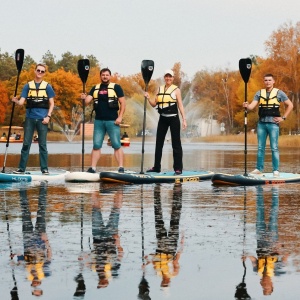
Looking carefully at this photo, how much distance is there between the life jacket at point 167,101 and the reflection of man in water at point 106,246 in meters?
5.87

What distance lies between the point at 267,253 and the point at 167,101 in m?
10.2

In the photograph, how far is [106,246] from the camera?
31.7 ft

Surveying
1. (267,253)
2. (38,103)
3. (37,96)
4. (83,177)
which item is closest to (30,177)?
(83,177)

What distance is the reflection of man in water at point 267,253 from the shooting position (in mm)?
7980

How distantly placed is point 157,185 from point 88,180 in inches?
53.9

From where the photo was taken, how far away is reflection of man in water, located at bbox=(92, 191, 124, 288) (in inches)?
321

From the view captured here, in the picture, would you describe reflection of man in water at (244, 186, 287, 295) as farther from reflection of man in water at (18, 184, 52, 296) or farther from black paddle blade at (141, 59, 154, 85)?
black paddle blade at (141, 59, 154, 85)

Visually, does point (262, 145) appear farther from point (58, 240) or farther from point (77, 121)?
point (77, 121)

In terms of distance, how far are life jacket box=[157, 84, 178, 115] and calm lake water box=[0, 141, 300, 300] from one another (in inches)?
136

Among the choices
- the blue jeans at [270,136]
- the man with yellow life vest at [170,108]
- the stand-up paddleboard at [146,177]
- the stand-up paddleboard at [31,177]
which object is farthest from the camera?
the blue jeans at [270,136]

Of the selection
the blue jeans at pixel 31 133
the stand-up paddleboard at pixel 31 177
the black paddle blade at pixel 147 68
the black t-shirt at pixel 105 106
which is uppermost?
the black paddle blade at pixel 147 68

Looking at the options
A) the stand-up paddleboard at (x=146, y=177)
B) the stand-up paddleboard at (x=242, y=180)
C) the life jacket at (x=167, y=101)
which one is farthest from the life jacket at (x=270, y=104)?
the stand-up paddleboard at (x=146, y=177)

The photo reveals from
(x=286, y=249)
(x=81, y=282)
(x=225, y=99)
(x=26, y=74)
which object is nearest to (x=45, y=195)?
(x=286, y=249)

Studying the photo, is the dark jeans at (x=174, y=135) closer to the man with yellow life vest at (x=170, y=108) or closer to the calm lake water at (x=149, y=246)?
the man with yellow life vest at (x=170, y=108)
